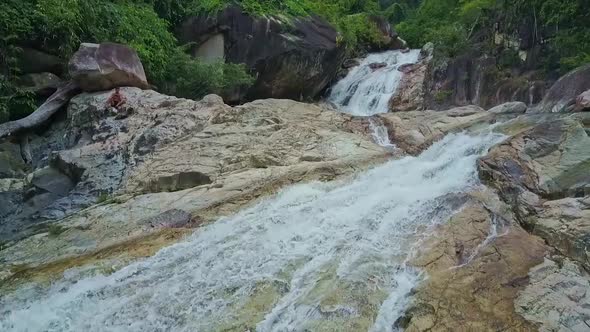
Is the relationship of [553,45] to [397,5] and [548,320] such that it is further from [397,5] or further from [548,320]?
[397,5]

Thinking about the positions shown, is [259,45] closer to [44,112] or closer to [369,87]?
[369,87]

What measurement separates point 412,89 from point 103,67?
11901mm

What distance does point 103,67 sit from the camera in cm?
1186

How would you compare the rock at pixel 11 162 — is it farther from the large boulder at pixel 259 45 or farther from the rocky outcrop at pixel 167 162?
the large boulder at pixel 259 45

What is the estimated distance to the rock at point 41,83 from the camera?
12.2m

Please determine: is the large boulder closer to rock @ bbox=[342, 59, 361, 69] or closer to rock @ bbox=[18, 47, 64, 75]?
rock @ bbox=[342, 59, 361, 69]

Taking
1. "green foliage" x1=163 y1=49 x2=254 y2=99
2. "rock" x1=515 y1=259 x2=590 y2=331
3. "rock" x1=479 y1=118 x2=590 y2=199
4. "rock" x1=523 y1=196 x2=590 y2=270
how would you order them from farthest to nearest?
"green foliage" x1=163 y1=49 x2=254 y2=99 → "rock" x1=479 y1=118 x2=590 y2=199 → "rock" x1=523 y1=196 x2=590 y2=270 → "rock" x1=515 y1=259 x2=590 y2=331

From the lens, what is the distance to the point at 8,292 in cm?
600

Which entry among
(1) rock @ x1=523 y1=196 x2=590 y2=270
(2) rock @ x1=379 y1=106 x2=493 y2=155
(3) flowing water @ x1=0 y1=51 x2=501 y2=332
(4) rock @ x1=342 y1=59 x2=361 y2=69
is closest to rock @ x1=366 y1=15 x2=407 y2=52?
(4) rock @ x1=342 y1=59 x2=361 y2=69

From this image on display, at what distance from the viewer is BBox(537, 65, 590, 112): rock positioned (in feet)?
37.1

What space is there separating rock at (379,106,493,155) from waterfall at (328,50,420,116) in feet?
20.3

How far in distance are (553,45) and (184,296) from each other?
13.9 m

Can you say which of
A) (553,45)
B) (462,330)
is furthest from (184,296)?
(553,45)

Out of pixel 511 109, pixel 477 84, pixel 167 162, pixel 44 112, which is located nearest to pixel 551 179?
pixel 511 109
